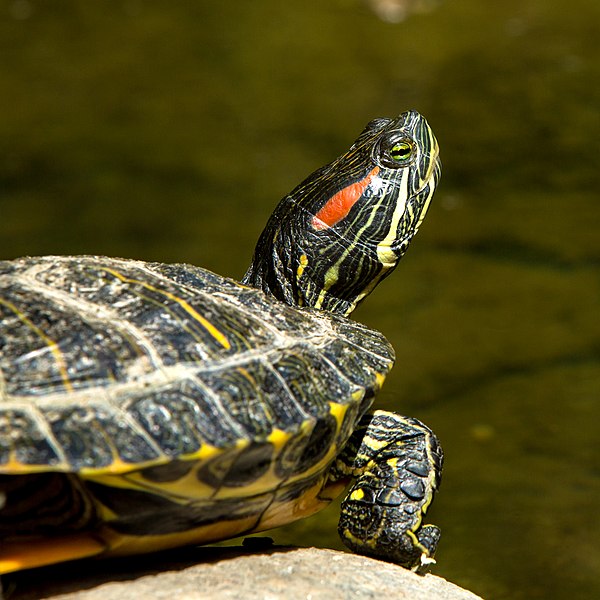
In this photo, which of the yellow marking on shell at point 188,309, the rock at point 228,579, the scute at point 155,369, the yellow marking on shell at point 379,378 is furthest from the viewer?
the yellow marking on shell at point 379,378

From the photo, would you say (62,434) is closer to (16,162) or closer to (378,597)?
(378,597)

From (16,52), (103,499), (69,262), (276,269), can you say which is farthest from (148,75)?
(103,499)

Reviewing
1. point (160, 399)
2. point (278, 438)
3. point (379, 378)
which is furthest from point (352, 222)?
point (160, 399)

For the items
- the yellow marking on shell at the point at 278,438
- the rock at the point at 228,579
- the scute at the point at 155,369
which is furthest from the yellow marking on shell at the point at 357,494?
the yellow marking on shell at the point at 278,438

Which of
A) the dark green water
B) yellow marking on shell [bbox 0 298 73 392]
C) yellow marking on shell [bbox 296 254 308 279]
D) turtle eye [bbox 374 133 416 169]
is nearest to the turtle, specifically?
yellow marking on shell [bbox 0 298 73 392]

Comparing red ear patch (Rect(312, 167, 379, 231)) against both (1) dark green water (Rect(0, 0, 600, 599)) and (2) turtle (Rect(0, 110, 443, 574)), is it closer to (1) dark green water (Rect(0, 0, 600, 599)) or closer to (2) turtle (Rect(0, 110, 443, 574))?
(2) turtle (Rect(0, 110, 443, 574))

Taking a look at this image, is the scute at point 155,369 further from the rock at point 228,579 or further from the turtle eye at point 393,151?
the turtle eye at point 393,151
